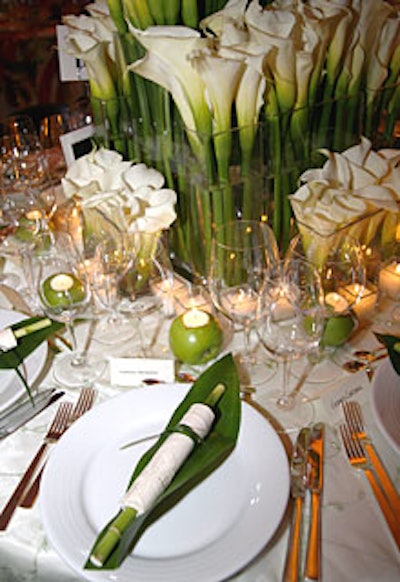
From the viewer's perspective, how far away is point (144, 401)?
0.95 metres

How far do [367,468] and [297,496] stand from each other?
0.40 ft

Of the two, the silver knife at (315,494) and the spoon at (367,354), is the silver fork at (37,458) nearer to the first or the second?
the silver knife at (315,494)

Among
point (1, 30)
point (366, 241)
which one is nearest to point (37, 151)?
point (366, 241)

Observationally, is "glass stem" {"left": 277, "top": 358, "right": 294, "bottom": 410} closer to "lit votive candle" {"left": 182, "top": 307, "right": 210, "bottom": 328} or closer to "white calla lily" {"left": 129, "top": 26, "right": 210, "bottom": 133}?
"lit votive candle" {"left": 182, "top": 307, "right": 210, "bottom": 328}

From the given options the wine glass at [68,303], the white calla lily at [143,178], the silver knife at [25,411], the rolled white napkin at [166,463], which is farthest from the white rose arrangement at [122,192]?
the rolled white napkin at [166,463]

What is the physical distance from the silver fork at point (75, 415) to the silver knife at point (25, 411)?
47 millimetres

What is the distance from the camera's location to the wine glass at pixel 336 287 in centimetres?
106

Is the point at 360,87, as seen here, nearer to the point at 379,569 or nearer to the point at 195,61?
the point at 195,61

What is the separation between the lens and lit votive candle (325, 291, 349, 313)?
41.9 inches

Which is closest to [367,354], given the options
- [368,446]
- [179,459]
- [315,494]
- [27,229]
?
[368,446]

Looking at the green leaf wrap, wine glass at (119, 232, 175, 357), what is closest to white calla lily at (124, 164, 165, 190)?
wine glass at (119, 232, 175, 357)

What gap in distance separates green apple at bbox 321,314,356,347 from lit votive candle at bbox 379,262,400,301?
0.18 meters

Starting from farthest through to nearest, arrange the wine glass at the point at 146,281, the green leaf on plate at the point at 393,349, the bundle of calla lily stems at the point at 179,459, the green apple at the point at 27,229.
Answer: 1. the green apple at the point at 27,229
2. the wine glass at the point at 146,281
3. the green leaf on plate at the point at 393,349
4. the bundle of calla lily stems at the point at 179,459

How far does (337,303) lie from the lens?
107 centimetres
